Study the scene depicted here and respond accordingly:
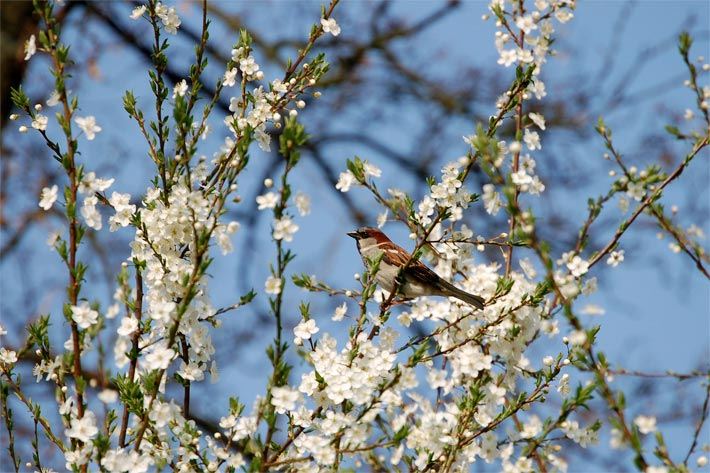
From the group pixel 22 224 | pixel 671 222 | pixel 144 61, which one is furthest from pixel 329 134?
pixel 671 222

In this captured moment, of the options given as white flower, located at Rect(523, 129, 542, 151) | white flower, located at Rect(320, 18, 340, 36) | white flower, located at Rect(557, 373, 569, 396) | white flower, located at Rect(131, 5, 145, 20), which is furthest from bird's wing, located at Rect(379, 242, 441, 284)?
white flower, located at Rect(131, 5, 145, 20)

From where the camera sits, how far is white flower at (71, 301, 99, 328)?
8.53 feet

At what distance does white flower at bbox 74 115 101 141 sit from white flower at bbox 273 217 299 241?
84 cm

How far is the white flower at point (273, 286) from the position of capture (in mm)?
2417

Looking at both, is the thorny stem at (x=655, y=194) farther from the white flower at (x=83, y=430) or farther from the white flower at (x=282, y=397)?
the white flower at (x=83, y=430)

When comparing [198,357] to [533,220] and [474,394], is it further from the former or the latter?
[533,220]

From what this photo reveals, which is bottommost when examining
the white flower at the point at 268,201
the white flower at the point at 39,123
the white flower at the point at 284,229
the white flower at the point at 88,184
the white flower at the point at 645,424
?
the white flower at the point at 645,424

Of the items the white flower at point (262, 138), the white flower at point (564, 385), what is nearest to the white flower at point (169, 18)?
the white flower at point (262, 138)

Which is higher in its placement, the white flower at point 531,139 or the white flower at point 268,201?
the white flower at point 531,139

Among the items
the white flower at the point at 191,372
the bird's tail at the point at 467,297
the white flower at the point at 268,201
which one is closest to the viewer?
the white flower at the point at 268,201

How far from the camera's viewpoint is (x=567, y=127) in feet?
37.5

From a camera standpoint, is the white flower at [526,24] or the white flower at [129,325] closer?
the white flower at [129,325]

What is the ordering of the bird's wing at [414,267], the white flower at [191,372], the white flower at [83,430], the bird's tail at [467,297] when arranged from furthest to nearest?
the bird's wing at [414,267] < the bird's tail at [467,297] < the white flower at [191,372] < the white flower at [83,430]

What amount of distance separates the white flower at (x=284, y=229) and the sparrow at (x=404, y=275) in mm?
1045
